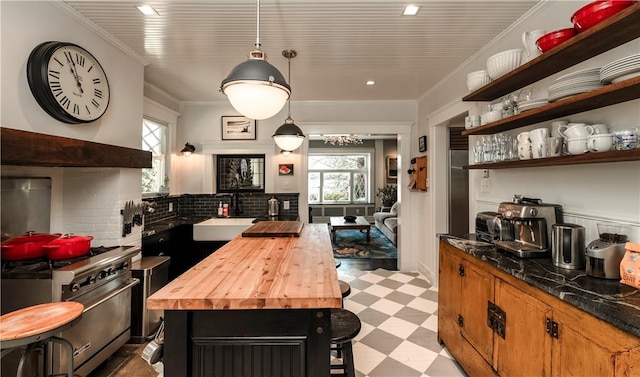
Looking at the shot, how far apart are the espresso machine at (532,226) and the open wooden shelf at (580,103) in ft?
1.82

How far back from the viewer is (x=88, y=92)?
2207 mm

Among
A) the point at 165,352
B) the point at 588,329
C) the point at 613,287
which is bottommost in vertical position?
the point at 165,352

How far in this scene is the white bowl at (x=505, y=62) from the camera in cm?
196

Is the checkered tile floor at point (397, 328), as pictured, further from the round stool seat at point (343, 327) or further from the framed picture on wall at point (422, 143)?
the framed picture on wall at point (422, 143)

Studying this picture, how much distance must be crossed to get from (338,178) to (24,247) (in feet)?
26.3

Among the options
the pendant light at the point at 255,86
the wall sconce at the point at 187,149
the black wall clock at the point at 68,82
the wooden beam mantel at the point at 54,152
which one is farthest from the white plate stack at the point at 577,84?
the wall sconce at the point at 187,149

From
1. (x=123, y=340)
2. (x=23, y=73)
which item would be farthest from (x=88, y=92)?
Answer: (x=123, y=340)

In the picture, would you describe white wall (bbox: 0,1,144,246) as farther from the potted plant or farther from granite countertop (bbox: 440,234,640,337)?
the potted plant

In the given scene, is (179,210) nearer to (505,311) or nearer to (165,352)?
(165,352)

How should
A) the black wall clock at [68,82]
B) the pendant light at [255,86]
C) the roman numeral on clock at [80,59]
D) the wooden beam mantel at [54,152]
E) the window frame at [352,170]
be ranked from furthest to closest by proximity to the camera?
1. the window frame at [352,170]
2. the roman numeral on clock at [80,59]
3. the black wall clock at [68,82]
4. the wooden beam mantel at [54,152]
5. the pendant light at [255,86]

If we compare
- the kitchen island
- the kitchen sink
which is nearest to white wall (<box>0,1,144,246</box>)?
the kitchen sink

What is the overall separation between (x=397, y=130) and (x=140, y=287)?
3760mm

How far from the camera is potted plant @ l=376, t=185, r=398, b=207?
841 centimetres

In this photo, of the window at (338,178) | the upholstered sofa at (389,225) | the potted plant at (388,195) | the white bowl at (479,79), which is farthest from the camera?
the window at (338,178)
